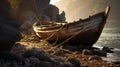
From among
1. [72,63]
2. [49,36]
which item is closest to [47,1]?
[49,36]

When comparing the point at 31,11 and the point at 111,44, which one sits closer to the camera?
the point at 111,44

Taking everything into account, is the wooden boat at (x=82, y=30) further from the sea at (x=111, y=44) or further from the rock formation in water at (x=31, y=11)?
the rock formation in water at (x=31, y=11)

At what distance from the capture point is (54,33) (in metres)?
20.4

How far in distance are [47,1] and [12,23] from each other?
48.2 meters

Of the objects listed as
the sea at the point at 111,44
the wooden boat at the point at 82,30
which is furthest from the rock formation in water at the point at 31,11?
the sea at the point at 111,44

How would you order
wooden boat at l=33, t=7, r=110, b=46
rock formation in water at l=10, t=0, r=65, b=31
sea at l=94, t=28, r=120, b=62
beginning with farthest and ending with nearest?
1. rock formation in water at l=10, t=0, r=65, b=31
2. wooden boat at l=33, t=7, r=110, b=46
3. sea at l=94, t=28, r=120, b=62

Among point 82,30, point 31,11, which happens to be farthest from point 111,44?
point 31,11

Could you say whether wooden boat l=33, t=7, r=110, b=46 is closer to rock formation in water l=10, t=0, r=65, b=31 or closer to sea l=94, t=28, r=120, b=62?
sea l=94, t=28, r=120, b=62

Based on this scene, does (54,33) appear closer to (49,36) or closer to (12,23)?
(49,36)

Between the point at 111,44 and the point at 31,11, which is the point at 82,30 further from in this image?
the point at 31,11

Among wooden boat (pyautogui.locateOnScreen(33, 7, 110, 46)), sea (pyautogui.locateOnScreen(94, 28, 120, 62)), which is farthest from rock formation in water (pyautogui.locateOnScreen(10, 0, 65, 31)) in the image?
sea (pyautogui.locateOnScreen(94, 28, 120, 62))

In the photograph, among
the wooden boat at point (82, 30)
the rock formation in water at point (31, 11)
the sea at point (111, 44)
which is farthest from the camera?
the rock formation in water at point (31, 11)

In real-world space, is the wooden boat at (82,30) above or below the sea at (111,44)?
above

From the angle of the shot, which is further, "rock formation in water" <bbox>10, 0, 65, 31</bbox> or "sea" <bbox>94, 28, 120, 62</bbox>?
"rock formation in water" <bbox>10, 0, 65, 31</bbox>
